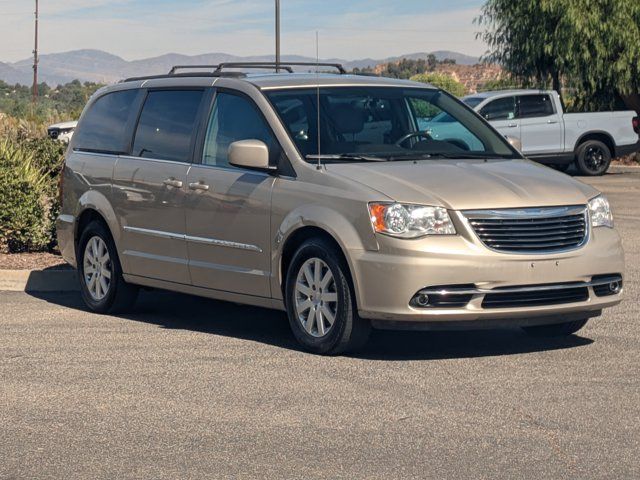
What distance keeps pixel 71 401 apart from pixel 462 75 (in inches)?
4969

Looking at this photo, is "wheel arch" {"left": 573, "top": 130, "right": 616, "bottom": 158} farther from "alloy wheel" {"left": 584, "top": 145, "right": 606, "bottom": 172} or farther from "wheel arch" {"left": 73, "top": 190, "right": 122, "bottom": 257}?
"wheel arch" {"left": 73, "top": 190, "right": 122, "bottom": 257}

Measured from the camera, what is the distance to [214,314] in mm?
11133

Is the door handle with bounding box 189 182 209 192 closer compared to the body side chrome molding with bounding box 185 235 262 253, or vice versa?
the body side chrome molding with bounding box 185 235 262 253

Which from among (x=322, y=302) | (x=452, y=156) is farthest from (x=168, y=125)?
(x=322, y=302)

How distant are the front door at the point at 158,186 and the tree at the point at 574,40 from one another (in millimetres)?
24621

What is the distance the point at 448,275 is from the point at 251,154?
66.5 inches

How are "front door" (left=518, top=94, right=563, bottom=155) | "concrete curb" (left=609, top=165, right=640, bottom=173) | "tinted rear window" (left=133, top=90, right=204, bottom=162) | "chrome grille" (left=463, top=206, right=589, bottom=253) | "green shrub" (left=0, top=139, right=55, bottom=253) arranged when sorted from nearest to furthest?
"chrome grille" (left=463, top=206, right=589, bottom=253), "tinted rear window" (left=133, top=90, right=204, bottom=162), "green shrub" (left=0, top=139, right=55, bottom=253), "front door" (left=518, top=94, right=563, bottom=155), "concrete curb" (left=609, top=165, right=640, bottom=173)

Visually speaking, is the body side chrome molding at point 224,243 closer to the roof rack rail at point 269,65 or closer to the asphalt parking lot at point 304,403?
the asphalt parking lot at point 304,403

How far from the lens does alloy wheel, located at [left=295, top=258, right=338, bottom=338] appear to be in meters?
8.74

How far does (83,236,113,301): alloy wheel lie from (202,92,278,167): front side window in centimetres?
157

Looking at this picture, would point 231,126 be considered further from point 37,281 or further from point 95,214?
point 37,281

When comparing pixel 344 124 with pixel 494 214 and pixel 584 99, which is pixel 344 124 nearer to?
pixel 494 214

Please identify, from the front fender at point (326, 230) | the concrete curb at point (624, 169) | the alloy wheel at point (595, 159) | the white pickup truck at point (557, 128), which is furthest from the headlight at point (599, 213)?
the concrete curb at point (624, 169)

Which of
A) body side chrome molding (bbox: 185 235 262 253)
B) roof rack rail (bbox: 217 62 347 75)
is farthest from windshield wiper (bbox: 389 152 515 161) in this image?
roof rack rail (bbox: 217 62 347 75)
